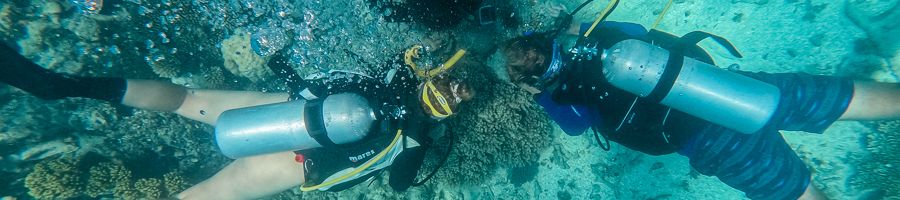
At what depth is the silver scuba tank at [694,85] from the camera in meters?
3.65

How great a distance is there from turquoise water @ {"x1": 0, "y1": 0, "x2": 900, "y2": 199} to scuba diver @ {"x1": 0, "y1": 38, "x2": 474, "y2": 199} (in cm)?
129

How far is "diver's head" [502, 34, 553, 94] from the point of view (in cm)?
363

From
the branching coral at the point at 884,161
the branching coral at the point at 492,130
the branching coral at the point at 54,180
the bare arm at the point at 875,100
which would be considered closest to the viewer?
the bare arm at the point at 875,100

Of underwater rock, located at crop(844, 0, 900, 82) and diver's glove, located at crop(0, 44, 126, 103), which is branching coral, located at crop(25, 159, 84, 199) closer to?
diver's glove, located at crop(0, 44, 126, 103)

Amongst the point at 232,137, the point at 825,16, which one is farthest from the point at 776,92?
the point at 232,137

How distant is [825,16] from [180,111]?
374 inches

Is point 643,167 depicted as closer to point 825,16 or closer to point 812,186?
point 812,186

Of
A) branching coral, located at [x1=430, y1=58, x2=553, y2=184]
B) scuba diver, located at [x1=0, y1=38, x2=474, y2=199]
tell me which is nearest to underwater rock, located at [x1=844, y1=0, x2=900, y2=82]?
branching coral, located at [x1=430, y1=58, x2=553, y2=184]

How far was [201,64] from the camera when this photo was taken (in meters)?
6.31

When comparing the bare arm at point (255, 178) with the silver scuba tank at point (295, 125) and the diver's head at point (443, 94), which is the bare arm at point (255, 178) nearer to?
the silver scuba tank at point (295, 125)

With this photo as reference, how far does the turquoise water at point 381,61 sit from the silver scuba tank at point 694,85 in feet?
5.89

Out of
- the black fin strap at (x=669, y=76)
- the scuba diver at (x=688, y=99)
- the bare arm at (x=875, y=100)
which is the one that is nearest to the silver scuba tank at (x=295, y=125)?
the scuba diver at (x=688, y=99)

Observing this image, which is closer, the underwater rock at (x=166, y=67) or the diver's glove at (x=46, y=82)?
the diver's glove at (x=46, y=82)

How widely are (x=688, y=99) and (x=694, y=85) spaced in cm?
15
